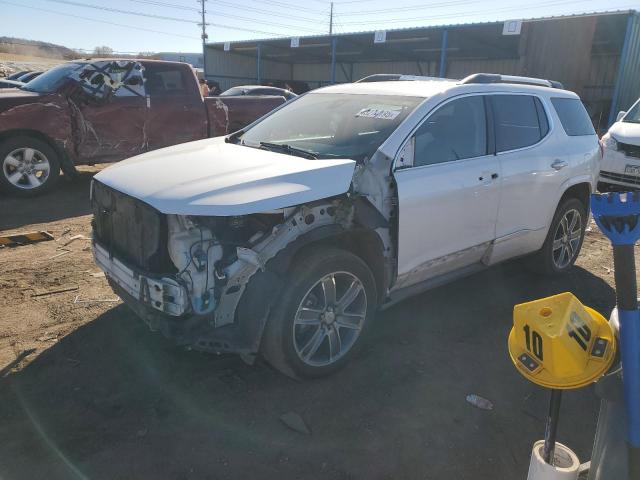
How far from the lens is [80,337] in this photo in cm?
366

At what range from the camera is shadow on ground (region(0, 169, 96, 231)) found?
6.48 metres

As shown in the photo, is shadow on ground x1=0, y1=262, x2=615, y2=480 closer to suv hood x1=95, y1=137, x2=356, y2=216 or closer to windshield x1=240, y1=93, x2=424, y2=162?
suv hood x1=95, y1=137, x2=356, y2=216

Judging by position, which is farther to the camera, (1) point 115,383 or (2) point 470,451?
(1) point 115,383

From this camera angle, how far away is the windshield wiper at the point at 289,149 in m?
3.40

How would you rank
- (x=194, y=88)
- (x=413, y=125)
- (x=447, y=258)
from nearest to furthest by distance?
(x=413, y=125), (x=447, y=258), (x=194, y=88)

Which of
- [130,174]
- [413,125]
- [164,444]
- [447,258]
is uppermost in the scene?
[413,125]

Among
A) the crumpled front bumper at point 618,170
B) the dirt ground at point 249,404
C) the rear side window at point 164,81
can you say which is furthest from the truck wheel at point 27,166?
the crumpled front bumper at point 618,170

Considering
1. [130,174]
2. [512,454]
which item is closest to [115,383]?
[130,174]

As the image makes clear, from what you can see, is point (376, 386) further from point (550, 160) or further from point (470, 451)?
point (550, 160)

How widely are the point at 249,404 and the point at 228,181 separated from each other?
4.36 ft

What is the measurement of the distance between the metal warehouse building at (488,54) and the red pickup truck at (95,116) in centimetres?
1282

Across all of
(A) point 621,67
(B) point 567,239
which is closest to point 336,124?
(B) point 567,239

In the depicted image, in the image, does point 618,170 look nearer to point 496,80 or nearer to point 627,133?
point 627,133

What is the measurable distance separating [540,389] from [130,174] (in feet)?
9.86
